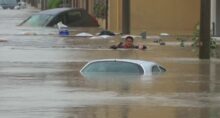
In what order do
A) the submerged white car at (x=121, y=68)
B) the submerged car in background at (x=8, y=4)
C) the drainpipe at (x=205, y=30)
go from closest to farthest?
the submerged white car at (x=121, y=68) < the drainpipe at (x=205, y=30) < the submerged car in background at (x=8, y=4)

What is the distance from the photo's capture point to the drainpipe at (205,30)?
24.2 meters

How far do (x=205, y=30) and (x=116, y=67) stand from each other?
613 centimetres

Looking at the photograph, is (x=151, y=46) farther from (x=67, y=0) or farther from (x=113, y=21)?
(x=67, y=0)

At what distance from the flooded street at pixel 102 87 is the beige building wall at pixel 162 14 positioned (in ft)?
49.3

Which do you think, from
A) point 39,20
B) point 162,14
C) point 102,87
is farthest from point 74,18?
point 102,87

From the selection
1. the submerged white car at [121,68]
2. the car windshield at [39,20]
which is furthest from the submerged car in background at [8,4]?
the submerged white car at [121,68]

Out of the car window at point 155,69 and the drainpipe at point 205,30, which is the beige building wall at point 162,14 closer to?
the drainpipe at point 205,30

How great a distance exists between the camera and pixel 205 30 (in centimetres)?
2431

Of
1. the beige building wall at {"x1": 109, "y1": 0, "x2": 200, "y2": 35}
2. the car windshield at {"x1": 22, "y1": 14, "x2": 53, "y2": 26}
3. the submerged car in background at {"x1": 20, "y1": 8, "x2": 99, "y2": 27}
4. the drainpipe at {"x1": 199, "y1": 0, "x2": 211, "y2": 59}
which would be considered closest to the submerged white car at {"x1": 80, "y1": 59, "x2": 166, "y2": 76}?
the drainpipe at {"x1": 199, "y1": 0, "x2": 211, "y2": 59}

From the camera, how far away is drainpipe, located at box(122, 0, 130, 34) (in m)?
38.3

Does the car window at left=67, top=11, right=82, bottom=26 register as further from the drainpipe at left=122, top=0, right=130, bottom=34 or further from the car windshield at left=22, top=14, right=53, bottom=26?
the drainpipe at left=122, top=0, right=130, bottom=34

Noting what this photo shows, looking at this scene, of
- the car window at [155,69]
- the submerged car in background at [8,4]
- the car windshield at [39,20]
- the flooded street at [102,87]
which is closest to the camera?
the flooded street at [102,87]

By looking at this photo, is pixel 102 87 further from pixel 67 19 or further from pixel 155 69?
pixel 67 19

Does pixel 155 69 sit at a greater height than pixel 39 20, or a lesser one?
greater
